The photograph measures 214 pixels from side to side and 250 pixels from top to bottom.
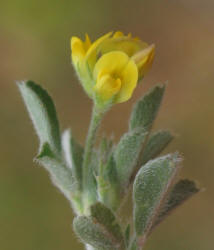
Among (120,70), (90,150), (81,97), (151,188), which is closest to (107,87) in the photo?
(120,70)

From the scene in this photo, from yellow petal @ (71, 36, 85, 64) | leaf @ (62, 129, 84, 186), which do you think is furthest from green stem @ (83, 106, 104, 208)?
yellow petal @ (71, 36, 85, 64)

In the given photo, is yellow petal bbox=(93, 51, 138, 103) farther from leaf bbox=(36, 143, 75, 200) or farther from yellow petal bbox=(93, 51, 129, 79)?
leaf bbox=(36, 143, 75, 200)

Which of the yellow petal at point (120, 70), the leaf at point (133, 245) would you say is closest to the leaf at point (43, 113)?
the yellow petal at point (120, 70)

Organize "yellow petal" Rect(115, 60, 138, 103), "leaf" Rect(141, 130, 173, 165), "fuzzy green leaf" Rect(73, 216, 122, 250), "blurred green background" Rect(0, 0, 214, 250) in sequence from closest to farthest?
1. "fuzzy green leaf" Rect(73, 216, 122, 250)
2. "yellow petal" Rect(115, 60, 138, 103)
3. "leaf" Rect(141, 130, 173, 165)
4. "blurred green background" Rect(0, 0, 214, 250)

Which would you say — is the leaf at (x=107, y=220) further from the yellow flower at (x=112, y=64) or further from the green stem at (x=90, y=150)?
the yellow flower at (x=112, y=64)

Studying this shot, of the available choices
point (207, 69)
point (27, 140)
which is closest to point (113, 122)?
point (27, 140)

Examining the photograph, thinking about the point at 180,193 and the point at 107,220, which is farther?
the point at 180,193

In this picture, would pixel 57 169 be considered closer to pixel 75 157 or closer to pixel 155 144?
pixel 75 157
